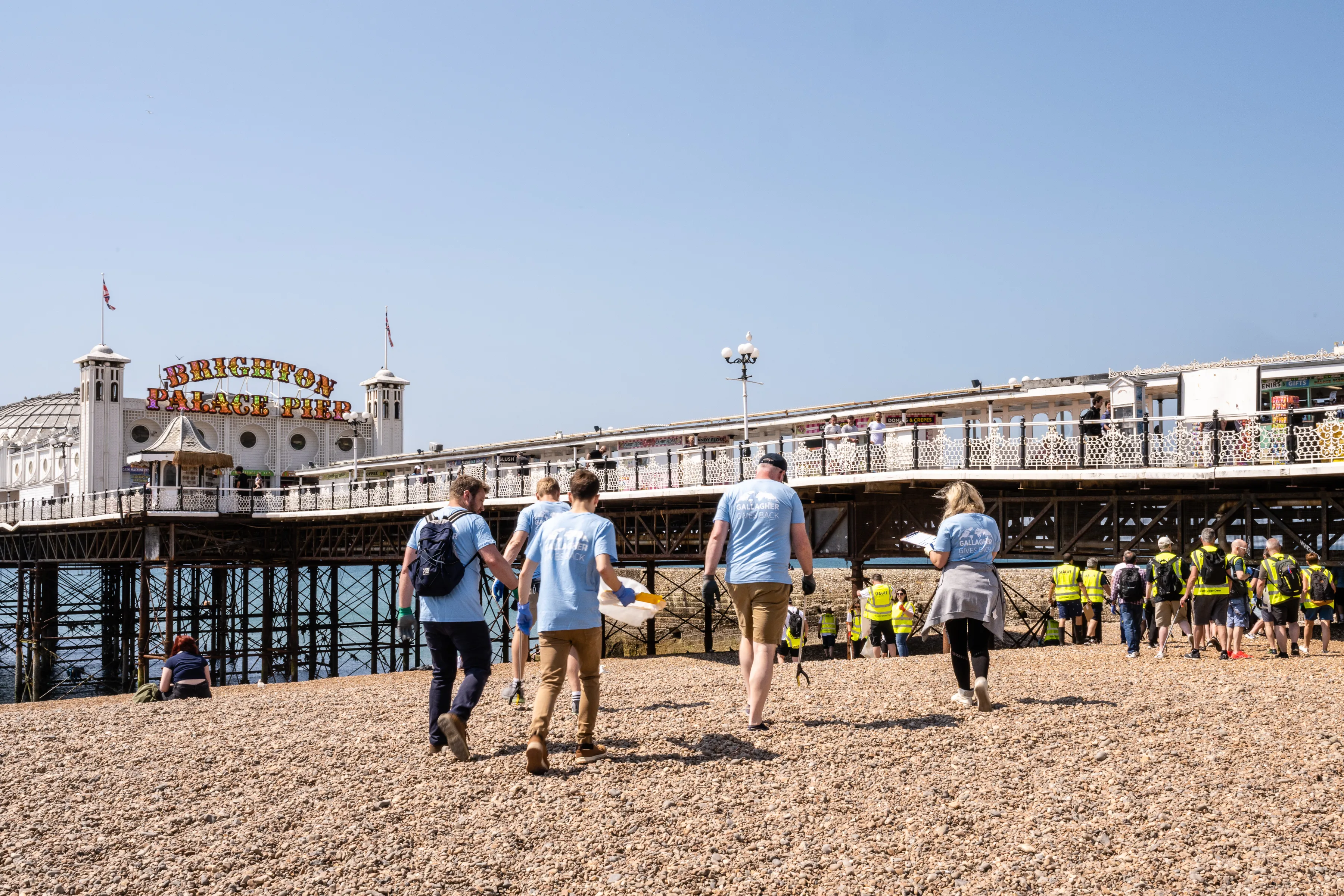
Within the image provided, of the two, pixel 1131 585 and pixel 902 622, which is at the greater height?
pixel 1131 585

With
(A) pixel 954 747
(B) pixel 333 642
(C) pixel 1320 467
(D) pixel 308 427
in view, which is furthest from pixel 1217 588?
(D) pixel 308 427

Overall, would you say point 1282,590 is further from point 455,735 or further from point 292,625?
point 292,625

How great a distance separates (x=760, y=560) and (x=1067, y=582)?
44.1 feet

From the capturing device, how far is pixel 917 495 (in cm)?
2338

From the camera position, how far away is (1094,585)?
19.6 metres

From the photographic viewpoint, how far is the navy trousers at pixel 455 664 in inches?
294

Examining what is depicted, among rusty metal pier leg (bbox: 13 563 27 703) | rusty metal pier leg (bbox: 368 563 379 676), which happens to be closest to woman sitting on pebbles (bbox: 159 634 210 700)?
rusty metal pier leg (bbox: 368 563 379 676)

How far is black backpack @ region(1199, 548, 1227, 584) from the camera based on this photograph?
45.8 ft

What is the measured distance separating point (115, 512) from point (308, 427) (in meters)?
16.2

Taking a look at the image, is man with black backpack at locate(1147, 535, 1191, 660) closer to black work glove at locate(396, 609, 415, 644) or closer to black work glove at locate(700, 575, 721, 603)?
black work glove at locate(700, 575, 721, 603)

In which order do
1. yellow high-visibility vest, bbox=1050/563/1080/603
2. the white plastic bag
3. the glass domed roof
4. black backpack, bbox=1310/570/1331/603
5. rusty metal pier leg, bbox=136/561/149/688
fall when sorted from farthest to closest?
1. the glass domed roof
2. rusty metal pier leg, bbox=136/561/149/688
3. yellow high-visibility vest, bbox=1050/563/1080/603
4. black backpack, bbox=1310/570/1331/603
5. the white plastic bag

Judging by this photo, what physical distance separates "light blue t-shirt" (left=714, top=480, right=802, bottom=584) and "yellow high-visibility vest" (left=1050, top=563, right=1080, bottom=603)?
13050mm

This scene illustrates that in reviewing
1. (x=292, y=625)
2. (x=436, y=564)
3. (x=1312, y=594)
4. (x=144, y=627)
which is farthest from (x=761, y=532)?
(x=292, y=625)

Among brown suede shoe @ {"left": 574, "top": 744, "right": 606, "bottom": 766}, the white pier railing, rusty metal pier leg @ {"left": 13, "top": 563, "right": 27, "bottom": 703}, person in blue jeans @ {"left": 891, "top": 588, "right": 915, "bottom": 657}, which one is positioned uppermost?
the white pier railing
